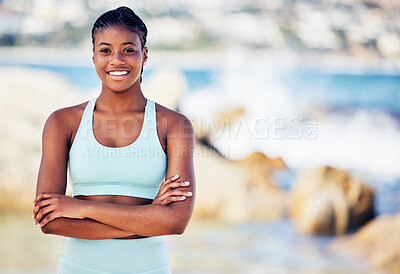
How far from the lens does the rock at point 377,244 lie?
4051mm

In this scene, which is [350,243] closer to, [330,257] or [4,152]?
[330,257]

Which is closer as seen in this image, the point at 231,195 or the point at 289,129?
the point at 231,195

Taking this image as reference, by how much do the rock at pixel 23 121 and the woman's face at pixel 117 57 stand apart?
12.3 feet

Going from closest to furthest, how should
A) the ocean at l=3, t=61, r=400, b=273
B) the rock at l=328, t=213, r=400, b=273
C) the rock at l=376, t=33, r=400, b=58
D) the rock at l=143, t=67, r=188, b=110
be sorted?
1. the rock at l=328, t=213, r=400, b=273
2. the ocean at l=3, t=61, r=400, b=273
3. the rock at l=143, t=67, r=188, b=110
4. the rock at l=376, t=33, r=400, b=58

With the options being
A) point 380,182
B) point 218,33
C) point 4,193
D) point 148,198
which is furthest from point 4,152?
point 148,198

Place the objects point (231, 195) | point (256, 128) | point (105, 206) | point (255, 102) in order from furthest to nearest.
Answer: point (255, 102)
point (256, 128)
point (231, 195)
point (105, 206)

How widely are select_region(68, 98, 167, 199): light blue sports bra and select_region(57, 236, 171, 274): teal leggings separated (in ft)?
0.40

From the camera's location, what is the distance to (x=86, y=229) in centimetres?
133

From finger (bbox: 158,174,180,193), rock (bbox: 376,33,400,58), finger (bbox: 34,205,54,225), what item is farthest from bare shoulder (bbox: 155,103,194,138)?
rock (bbox: 376,33,400,58)

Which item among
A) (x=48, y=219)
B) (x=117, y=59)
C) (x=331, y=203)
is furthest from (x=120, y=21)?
(x=331, y=203)

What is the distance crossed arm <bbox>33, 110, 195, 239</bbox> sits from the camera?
1321 mm

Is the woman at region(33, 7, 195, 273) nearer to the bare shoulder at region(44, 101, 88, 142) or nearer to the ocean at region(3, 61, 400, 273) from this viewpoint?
the bare shoulder at region(44, 101, 88, 142)

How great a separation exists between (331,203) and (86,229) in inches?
147

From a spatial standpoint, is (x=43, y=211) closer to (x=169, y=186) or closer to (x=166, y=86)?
(x=169, y=186)
